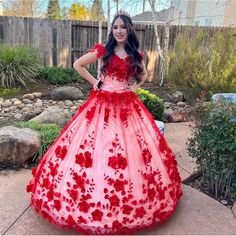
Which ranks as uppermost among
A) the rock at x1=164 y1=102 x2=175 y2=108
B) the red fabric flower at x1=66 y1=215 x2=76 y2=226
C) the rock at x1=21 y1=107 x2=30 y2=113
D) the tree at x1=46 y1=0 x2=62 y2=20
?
the tree at x1=46 y1=0 x2=62 y2=20

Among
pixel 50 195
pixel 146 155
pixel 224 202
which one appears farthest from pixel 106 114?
pixel 224 202

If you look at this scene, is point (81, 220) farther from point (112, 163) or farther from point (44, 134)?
point (44, 134)

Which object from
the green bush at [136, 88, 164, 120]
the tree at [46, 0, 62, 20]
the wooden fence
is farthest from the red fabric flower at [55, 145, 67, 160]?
the tree at [46, 0, 62, 20]

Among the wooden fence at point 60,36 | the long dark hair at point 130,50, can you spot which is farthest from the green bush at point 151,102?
the wooden fence at point 60,36

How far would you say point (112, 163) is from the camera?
2205mm

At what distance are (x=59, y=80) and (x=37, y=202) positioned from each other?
231 inches

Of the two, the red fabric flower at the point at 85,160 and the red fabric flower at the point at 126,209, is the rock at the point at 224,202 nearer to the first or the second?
the red fabric flower at the point at 126,209

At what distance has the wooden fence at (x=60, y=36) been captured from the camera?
8617 mm

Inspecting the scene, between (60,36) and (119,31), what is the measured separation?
23.1 feet

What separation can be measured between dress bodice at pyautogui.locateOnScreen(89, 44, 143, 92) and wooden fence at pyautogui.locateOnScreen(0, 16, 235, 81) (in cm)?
669

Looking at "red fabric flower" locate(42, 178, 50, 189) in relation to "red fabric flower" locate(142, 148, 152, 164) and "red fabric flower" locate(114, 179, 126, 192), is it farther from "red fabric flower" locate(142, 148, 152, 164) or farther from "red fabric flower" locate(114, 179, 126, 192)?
"red fabric flower" locate(142, 148, 152, 164)

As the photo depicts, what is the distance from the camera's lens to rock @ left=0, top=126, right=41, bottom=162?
3328 millimetres

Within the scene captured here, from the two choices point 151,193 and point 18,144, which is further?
point 18,144

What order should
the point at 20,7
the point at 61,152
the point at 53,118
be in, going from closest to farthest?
the point at 61,152
the point at 53,118
the point at 20,7
